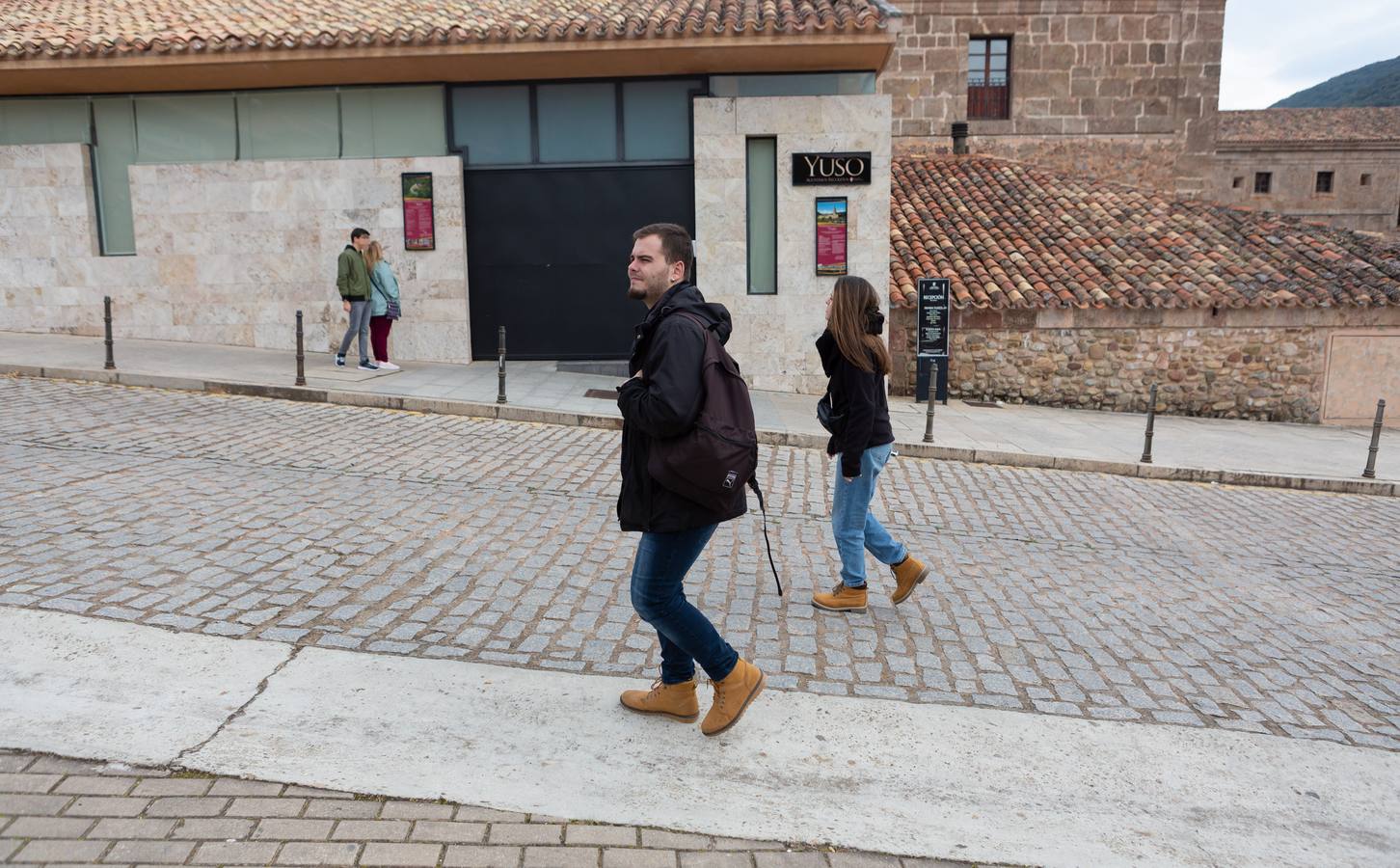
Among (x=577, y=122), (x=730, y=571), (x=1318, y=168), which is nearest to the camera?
(x=730, y=571)

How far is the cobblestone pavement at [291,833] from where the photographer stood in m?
2.93

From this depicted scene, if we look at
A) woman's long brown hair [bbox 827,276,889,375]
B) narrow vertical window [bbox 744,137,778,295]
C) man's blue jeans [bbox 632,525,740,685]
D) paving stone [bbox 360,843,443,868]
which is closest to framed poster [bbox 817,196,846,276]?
narrow vertical window [bbox 744,137,778,295]

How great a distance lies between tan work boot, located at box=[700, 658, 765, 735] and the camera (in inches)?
151

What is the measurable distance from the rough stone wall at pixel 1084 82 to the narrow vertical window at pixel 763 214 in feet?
36.5

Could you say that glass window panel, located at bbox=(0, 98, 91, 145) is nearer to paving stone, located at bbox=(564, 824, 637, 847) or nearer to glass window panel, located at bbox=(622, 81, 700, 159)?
glass window panel, located at bbox=(622, 81, 700, 159)

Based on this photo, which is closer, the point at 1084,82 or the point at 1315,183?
the point at 1084,82

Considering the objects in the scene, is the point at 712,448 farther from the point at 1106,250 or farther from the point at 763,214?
the point at 1106,250

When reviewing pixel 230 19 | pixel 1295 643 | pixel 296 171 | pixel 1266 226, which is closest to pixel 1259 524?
pixel 1295 643

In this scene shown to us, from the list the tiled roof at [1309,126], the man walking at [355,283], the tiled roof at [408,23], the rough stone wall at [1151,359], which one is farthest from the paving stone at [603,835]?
the tiled roof at [1309,126]

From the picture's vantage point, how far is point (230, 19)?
46.8ft

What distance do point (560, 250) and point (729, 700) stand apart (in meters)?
Result: 11.4

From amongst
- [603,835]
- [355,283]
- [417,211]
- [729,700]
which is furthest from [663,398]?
[417,211]

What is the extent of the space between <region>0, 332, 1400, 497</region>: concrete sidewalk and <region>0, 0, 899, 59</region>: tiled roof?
4316 millimetres

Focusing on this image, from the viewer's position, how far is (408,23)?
43.8ft
